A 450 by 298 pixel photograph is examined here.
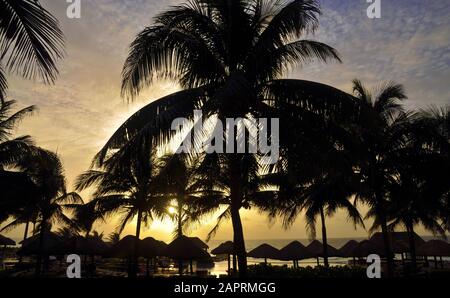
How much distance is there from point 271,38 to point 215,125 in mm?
2709

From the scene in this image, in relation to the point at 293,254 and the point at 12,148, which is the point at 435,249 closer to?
the point at 293,254

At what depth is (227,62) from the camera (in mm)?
10500

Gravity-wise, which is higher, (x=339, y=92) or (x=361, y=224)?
(x=339, y=92)

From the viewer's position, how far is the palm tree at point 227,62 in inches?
367

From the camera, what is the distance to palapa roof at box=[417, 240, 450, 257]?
2686 centimetres

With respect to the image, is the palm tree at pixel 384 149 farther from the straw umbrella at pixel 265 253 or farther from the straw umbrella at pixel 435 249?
the straw umbrella at pixel 435 249

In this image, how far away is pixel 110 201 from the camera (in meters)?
20.0

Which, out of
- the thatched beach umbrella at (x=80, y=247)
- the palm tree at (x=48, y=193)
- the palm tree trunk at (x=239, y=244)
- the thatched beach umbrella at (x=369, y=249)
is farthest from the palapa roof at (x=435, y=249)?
the palm tree at (x=48, y=193)

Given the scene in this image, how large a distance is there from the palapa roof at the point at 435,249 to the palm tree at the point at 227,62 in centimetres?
2295

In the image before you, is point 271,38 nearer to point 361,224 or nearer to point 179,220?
point 361,224

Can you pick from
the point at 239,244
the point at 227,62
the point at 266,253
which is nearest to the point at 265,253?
the point at 266,253
